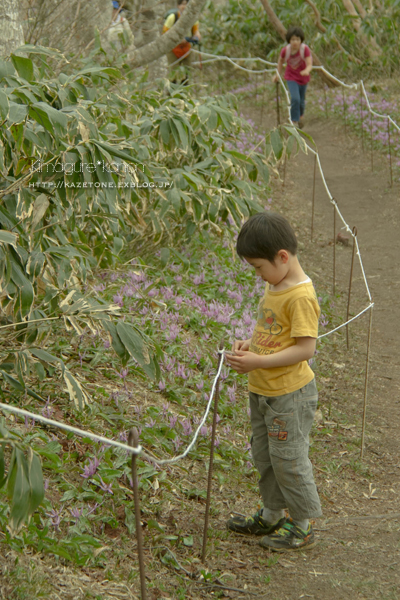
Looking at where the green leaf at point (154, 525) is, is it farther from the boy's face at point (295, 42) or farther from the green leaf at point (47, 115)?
the boy's face at point (295, 42)

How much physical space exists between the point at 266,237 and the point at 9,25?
8.84 feet

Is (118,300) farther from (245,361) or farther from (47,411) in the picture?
(245,361)

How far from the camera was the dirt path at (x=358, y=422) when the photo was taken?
2475mm

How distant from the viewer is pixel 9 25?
4125 mm

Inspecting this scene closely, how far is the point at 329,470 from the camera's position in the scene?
3.44m

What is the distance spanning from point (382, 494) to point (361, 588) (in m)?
0.99

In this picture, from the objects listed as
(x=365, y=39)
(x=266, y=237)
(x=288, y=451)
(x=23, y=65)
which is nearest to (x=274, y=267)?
(x=266, y=237)

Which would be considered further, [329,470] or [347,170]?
[347,170]

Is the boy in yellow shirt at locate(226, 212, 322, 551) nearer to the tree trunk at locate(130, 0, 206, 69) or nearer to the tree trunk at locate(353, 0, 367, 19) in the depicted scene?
the tree trunk at locate(130, 0, 206, 69)

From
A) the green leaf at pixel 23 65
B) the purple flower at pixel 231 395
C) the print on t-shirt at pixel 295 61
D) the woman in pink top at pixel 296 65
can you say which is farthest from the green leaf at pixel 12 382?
the print on t-shirt at pixel 295 61

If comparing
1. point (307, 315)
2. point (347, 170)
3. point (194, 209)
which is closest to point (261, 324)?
point (307, 315)

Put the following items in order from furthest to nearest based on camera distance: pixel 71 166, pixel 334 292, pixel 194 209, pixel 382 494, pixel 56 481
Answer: pixel 334 292, pixel 194 209, pixel 382 494, pixel 56 481, pixel 71 166

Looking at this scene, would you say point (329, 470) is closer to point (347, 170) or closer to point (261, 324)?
point (261, 324)

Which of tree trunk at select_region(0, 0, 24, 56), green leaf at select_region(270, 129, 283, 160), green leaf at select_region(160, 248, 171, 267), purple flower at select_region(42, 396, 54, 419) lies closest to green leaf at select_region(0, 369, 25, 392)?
purple flower at select_region(42, 396, 54, 419)
